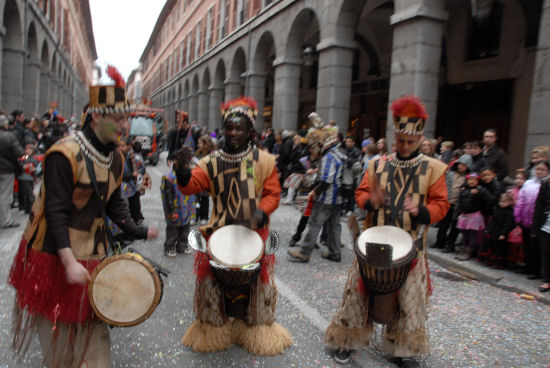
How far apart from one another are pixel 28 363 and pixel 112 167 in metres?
1.70

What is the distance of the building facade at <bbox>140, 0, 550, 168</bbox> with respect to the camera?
30.5 feet

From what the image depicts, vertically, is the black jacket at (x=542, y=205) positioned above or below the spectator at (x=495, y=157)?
below

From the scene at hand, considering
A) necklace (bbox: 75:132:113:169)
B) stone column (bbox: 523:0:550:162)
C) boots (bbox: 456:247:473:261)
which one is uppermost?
stone column (bbox: 523:0:550:162)

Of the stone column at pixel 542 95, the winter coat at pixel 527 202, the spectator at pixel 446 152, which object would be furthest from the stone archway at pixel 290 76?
the winter coat at pixel 527 202

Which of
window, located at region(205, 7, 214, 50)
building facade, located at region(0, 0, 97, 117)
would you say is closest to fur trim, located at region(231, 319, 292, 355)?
building facade, located at region(0, 0, 97, 117)

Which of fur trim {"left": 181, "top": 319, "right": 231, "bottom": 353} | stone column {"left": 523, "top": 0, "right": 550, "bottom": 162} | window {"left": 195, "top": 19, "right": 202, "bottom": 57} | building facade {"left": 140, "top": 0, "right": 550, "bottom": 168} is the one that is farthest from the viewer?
window {"left": 195, "top": 19, "right": 202, "bottom": 57}

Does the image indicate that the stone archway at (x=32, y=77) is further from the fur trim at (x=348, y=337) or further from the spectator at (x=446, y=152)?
the fur trim at (x=348, y=337)

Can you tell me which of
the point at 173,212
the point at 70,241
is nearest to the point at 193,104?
the point at 173,212

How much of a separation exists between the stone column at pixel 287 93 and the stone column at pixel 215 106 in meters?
10.9

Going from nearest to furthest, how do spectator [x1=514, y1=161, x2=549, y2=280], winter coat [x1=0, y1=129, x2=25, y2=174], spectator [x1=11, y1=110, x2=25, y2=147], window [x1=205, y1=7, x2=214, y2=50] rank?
1. spectator [x1=514, y1=161, x2=549, y2=280]
2. winter coat [x1=0, y1=129, x2=25, y2=174]
3. spectator [x1=11, y1=110, x2=25, y2=147]
4. window [x1=205, y1=7, x2=214, y2=50]

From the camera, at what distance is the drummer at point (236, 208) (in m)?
3.12

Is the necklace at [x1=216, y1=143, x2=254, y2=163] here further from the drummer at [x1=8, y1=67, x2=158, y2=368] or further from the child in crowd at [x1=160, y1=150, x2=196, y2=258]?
the child in crowd at [x1=160, y1=150, x2=196, y2=258]

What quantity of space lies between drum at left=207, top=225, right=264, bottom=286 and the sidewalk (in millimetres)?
3837

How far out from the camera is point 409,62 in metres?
9.40
